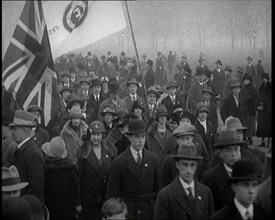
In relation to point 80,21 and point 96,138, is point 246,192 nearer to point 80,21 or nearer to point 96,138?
point 96,138

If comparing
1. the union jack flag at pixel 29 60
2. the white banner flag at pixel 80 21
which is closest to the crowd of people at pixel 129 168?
the union jack flag at pixel 29 60

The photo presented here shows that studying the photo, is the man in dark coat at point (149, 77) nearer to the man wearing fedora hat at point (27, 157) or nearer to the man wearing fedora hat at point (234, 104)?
the man wearing fedora hat at point (234, 104)

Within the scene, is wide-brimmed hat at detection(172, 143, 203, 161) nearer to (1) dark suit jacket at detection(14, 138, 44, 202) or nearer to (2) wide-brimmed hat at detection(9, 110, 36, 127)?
(1) dark suit jacket at detection(14, 138, 44, 202)

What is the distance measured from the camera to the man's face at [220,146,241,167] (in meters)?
4.93

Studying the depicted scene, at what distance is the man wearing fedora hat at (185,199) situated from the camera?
421 centimetres

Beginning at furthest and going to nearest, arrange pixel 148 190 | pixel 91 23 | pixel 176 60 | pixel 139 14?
pixel 176 60
pixel 139 14
pixel 91 23
pixel 148 190

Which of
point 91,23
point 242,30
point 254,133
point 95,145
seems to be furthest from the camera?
point 242,30

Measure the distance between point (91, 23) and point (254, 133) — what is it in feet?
22.3

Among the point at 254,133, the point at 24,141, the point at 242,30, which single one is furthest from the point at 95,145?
the point at 242,30

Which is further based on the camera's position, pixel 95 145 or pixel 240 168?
pixel 95 145

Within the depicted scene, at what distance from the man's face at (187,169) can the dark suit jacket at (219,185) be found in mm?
500

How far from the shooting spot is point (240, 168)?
159 inches

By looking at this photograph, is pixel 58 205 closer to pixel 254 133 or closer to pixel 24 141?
pixel 24 141

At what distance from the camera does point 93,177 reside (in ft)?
19.7
